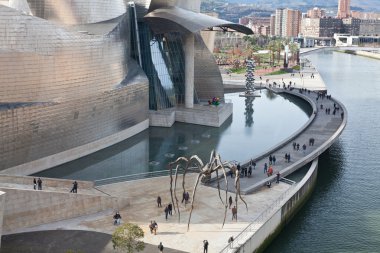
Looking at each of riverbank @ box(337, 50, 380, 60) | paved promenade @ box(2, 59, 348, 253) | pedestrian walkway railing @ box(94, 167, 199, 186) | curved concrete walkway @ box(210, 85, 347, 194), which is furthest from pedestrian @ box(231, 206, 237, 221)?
riverbank @ box(337, 50, 380, 60)

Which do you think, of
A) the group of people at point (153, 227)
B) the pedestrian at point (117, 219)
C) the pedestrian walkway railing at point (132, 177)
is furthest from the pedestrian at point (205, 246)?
the pedestrian walkway railing at point (132, 177)

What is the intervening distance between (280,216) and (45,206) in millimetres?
11392

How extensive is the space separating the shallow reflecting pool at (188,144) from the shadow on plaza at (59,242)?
8.74 m

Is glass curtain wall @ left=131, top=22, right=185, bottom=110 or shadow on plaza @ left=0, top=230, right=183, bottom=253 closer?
shadow on plaza @ left=0, top=230, right=183, bottom=253

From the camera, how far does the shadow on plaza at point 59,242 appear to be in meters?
20.8

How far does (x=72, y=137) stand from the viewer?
110ft

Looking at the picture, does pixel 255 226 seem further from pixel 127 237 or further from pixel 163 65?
pixel 163 65

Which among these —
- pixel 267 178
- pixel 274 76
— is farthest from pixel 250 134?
pixel 274 76

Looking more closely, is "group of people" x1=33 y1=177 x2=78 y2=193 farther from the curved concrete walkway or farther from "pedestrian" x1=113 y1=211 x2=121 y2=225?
the curved concrete walkway

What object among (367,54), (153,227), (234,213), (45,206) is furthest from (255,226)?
(367,54)

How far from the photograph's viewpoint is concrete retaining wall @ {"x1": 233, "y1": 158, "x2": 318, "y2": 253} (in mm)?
22328

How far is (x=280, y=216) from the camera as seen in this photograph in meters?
25.2

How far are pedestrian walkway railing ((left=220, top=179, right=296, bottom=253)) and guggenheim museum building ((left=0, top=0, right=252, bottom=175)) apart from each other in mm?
14310

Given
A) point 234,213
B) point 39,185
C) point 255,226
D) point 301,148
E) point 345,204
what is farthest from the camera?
point 301,148
